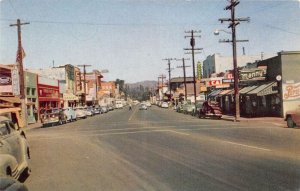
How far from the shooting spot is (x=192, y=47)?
62781 millimetres

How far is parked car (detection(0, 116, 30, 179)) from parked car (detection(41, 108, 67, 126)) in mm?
32819

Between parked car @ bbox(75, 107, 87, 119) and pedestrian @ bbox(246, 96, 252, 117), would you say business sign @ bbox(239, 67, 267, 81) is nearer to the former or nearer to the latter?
pedestrian @ bbox(246, 96, 252, 117)

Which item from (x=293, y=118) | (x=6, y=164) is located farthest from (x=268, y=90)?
(x=6, y=164)

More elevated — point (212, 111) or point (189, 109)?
point (212, 111)

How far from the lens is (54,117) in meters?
45.7

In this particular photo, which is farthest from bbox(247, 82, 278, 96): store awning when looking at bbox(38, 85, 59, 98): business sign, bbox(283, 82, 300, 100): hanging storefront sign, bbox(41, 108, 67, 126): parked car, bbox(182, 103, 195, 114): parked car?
bbox(38, 85, 59, 98): business sign

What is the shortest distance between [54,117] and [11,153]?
3564 centimetres

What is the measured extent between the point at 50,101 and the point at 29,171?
55.5m

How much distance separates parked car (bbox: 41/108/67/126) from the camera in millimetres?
44875

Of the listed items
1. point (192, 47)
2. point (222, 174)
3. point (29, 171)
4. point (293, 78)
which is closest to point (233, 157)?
point (222, 174)

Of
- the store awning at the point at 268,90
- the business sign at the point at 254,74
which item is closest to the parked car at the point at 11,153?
the store awning at the point at 268,90

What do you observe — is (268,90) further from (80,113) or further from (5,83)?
(80,113)

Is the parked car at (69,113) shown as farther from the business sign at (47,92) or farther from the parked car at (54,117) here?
the business sign at (47,92)

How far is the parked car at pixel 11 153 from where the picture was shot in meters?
9.41
